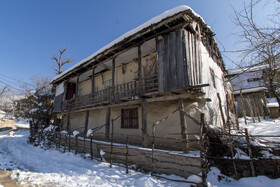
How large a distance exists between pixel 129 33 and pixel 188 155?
22.6ft

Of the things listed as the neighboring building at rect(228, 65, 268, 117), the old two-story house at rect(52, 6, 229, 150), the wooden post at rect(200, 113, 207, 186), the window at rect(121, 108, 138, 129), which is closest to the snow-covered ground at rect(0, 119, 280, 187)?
the wooden post at rect(200, 113, 207, 186)

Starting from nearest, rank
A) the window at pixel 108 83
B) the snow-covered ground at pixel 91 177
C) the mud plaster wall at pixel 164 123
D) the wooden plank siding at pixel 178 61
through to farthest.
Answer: the snow-covered ground at pixel 91 177 → the wooden plank siding at pixel 178 61 → the mud plaster wall at pixel 164 123 → the window at pixel 108 83

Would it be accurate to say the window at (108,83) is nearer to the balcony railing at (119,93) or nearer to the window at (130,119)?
the balcony railing at (119,93)

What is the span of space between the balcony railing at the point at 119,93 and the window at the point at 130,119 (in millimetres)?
1344

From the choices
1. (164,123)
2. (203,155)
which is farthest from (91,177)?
(164,123)

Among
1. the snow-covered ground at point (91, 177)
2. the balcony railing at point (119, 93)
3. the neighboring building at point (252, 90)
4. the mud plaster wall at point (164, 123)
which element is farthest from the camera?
the neighboring building at point (252, 90)

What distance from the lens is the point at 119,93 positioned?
30.0 feet

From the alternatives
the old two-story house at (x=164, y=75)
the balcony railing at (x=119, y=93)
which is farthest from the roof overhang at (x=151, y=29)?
the balcony railing at (x=119, y=93)

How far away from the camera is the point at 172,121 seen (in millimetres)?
8156

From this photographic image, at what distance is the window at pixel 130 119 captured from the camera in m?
10.1

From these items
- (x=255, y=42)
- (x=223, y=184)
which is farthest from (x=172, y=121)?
A: (x=255, y=42)

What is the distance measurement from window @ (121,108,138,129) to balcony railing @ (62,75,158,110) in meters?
1.34

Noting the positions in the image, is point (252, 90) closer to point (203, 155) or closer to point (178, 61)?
point (178, 61)

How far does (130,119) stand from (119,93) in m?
2.31
